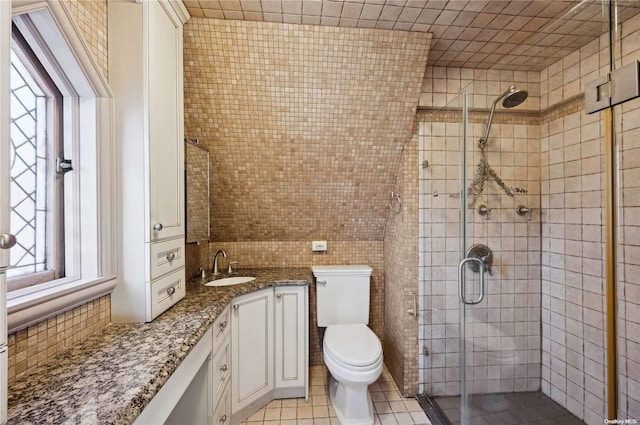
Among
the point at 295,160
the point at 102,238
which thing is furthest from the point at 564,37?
the point at 102,238

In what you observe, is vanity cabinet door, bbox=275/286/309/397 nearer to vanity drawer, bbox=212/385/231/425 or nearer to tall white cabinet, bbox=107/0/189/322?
vanity drawer, bbox=212/385/231/425

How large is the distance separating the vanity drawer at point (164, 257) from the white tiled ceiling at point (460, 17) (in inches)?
48.1

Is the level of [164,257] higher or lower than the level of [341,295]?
higher

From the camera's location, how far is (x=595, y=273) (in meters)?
1.35

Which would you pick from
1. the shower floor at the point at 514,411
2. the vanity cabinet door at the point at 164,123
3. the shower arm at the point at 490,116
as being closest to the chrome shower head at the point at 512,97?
the shower arm at the point at 490,116

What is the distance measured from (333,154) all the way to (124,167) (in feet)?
4.10

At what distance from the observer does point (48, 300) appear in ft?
2.79

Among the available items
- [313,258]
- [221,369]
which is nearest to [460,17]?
[313,258]

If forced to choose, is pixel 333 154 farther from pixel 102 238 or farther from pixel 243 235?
pixel 102 238

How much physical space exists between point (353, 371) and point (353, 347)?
0.16 metres

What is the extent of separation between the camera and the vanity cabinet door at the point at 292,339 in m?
1.89

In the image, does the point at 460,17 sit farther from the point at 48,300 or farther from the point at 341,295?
the point at 48,300

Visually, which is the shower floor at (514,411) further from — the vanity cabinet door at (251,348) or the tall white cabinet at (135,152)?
the tall white cabinet at (135,152)

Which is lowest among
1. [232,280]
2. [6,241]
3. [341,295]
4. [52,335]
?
[341,295]
